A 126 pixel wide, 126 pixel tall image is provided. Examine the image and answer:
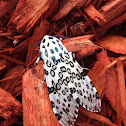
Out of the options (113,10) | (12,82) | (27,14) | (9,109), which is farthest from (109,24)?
(9,109)

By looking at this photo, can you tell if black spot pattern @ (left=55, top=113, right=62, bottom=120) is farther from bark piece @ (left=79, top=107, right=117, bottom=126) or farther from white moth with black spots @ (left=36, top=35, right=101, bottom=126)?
bark piece @ (left=79, top=107, right=117, bottom=126)

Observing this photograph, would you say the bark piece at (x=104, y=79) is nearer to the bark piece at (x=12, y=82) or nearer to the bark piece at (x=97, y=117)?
the bark piece at (x=97, y=117)

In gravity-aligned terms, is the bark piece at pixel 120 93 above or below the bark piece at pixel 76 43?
below

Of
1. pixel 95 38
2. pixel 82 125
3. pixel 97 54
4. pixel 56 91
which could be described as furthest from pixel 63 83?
pixel 95 38

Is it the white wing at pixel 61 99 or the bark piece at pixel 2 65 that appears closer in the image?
the white wing at pixel 61 99

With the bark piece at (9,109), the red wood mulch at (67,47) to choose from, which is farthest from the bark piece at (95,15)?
the bark piece at (9,109)

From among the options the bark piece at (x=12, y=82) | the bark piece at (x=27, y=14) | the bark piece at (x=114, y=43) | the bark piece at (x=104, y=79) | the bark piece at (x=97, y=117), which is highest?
the bark piece at (x=27, y=14)

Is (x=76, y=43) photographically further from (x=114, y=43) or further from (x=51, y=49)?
(x=114, y=43)
